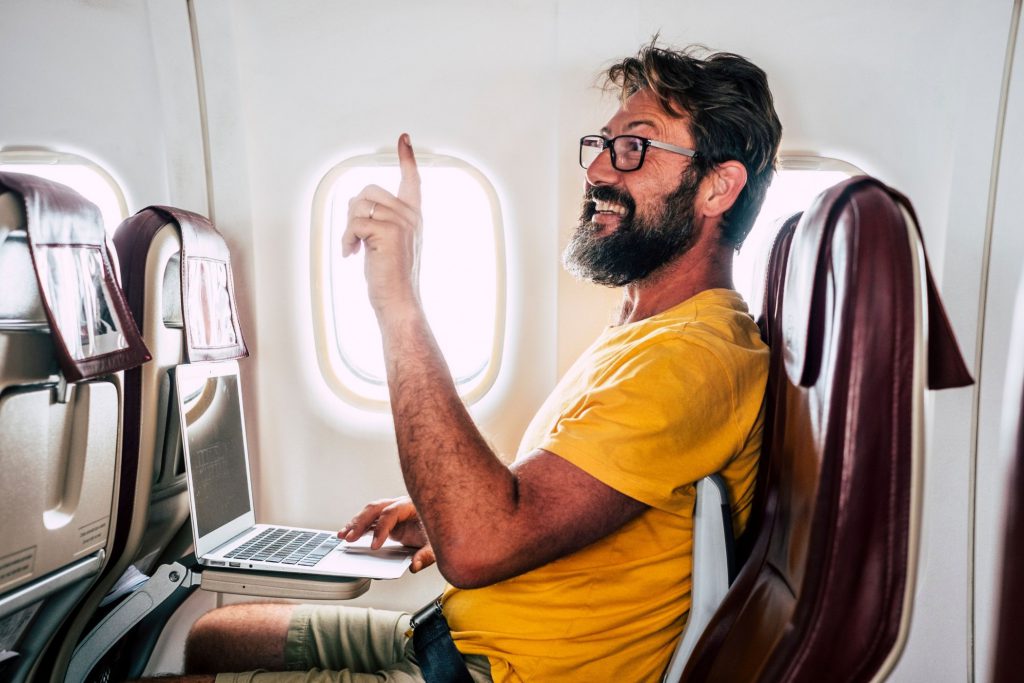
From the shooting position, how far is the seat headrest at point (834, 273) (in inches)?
36.4

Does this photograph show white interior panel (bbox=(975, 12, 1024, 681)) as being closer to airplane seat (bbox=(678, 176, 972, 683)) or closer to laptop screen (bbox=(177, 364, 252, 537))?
airplane seat (bbox=(678, 176, 972, 683))

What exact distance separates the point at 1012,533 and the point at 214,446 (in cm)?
185

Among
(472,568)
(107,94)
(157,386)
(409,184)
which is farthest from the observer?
(107,94)

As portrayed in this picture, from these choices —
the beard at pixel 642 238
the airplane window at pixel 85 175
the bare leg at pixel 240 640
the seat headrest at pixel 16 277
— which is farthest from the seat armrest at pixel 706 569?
the airplane window at pixel 85 175

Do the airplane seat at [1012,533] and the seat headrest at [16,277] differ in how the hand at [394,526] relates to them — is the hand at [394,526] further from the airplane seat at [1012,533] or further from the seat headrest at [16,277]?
the airplane seat at [1012,533]

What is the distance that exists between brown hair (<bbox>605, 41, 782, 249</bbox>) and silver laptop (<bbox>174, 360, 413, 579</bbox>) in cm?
127

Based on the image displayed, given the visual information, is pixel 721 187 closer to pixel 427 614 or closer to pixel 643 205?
pixel 643 205

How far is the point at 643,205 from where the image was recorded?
6.04 feet

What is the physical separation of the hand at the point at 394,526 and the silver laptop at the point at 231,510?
0.03 metres

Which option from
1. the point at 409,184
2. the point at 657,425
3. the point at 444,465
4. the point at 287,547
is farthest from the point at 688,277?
the point at 287,547

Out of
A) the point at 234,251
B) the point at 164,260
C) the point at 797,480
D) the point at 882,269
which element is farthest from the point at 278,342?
the point at 882,269

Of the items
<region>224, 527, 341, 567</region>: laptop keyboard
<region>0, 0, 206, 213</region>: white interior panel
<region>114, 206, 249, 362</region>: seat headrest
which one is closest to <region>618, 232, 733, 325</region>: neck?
<region>224, 527, 341, 567</region>: laptop keyboard

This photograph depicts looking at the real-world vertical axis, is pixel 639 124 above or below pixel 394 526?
above

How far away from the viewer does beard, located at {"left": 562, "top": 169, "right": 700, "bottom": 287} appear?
1.81 m
